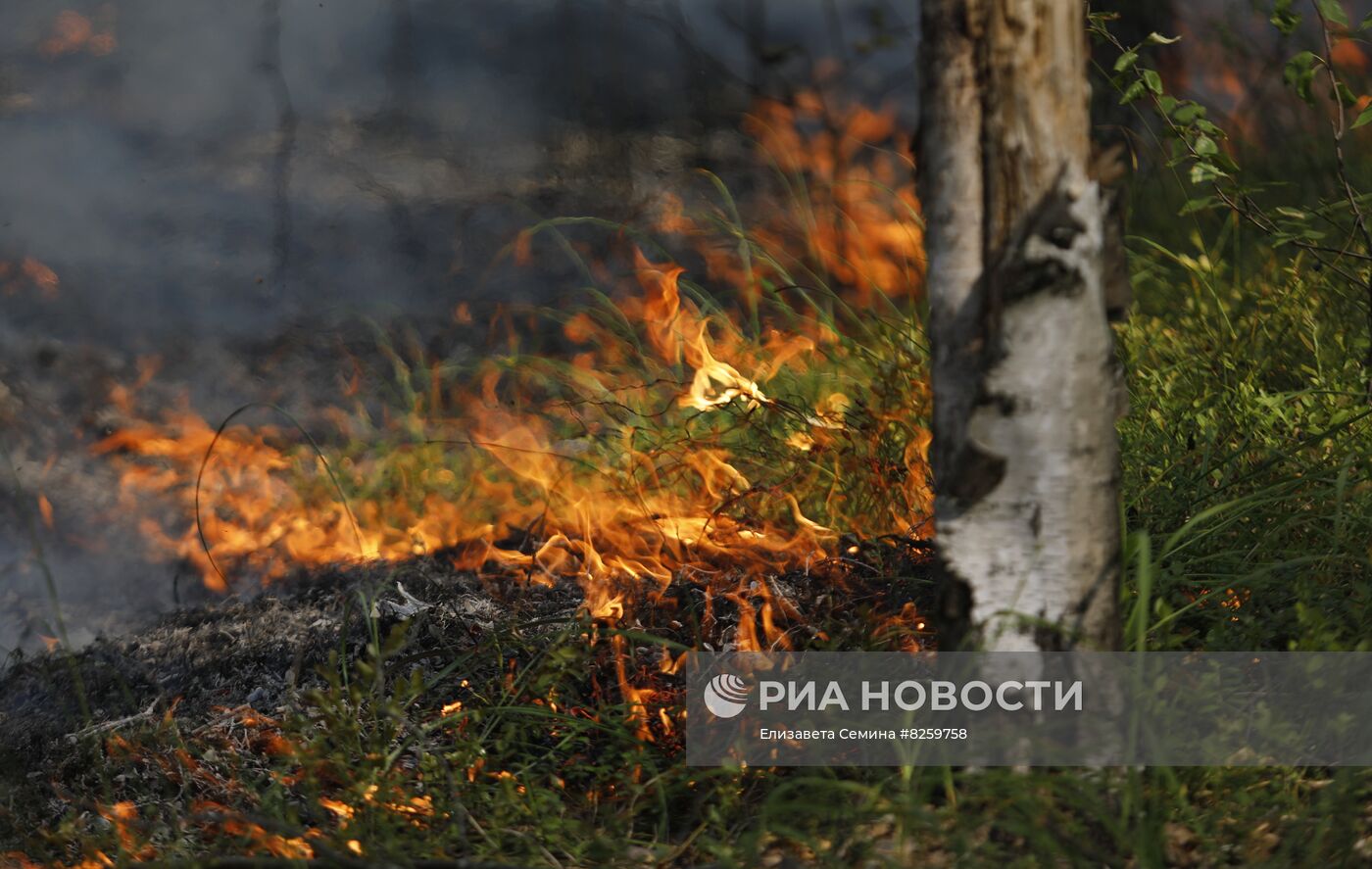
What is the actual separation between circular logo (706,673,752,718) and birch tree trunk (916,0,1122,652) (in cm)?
56

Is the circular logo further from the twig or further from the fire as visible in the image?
the twig

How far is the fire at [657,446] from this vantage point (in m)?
2.71

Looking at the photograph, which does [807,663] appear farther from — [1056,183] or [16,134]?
[16,134]

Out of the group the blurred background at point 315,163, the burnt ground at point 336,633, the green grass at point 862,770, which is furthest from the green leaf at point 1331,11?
the blurred background at point 315,163

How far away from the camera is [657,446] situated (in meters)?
3.01

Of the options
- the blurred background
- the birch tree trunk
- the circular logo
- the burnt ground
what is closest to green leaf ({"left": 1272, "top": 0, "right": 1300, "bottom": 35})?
the birch tree trunk

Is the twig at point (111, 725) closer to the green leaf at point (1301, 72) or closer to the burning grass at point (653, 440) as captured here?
the burning grass at point (653, 440)

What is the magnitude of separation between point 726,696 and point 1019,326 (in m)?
0.94

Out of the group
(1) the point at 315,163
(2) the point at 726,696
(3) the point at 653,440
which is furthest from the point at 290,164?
(2) the point at 726,696

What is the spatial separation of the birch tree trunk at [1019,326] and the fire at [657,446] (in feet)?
2.12

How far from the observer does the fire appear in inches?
107

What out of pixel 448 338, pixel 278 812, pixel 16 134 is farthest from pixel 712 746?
pixel 16 134

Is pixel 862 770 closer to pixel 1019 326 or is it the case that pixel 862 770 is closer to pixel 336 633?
pixel 1019 326

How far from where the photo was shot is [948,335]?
5.80ft
